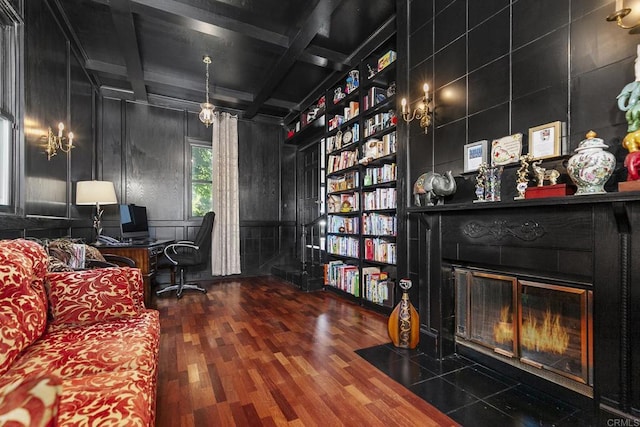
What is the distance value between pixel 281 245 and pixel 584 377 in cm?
454

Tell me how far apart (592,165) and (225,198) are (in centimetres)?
450

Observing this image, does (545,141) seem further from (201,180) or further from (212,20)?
(201,180)

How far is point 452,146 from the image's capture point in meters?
2.25

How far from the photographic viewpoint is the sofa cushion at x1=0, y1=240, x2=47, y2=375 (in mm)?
1077

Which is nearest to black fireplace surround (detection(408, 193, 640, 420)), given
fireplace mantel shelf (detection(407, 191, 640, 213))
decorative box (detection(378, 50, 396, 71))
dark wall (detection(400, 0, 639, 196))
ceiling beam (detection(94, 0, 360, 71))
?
fireplace mantel shelf (detection(407, 191, 640, 213))

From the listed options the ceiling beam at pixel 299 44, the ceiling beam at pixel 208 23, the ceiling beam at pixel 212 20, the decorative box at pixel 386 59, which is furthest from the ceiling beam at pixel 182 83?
the decorative box at pixel 386 59

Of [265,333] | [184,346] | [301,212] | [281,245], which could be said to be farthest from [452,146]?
[281,245]

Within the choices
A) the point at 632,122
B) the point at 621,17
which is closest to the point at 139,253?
the point at 632,122

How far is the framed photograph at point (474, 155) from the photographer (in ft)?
6.53

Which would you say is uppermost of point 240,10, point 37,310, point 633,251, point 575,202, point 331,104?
→ point 240,10

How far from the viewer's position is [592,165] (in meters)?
1.35

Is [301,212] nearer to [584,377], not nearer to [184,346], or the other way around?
[184,346]

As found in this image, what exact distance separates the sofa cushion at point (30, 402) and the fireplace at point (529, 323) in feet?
6.68

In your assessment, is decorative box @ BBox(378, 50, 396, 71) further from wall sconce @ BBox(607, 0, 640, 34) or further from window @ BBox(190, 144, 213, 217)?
window @ BBox(190, 144, 213, 217)
